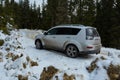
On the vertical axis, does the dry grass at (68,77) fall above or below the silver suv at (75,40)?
below

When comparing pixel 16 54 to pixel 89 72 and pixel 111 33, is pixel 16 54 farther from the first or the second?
pixel 111 33

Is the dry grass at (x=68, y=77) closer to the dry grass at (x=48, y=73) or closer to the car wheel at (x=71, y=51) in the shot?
the dry grass at (x=48, y=73)

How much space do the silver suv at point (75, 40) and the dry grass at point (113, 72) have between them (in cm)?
326

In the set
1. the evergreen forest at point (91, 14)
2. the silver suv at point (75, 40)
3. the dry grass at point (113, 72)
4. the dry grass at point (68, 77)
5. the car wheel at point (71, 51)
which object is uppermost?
the evergreen forest at point (91, 14)

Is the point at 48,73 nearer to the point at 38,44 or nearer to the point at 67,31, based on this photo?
the point at 67,31

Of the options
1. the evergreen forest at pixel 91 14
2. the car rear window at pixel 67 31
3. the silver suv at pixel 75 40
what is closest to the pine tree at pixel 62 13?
the evergreen forest at pixel 91 14

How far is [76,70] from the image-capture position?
31.3 feet

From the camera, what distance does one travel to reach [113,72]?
844 centimetres

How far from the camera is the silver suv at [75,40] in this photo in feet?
38.6

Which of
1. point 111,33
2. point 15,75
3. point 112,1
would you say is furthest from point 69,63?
point 112,1

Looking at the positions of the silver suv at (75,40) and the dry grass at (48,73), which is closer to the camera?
the dry grass at (48,73)

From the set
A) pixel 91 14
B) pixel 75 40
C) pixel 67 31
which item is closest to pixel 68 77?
pixel 75 40

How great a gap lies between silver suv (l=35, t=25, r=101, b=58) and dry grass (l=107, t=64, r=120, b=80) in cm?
326

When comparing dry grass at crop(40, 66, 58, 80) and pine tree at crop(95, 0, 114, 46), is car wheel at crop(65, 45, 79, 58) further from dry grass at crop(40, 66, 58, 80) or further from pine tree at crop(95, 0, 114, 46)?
pine tree at crop(95, 0, 114, 46)
